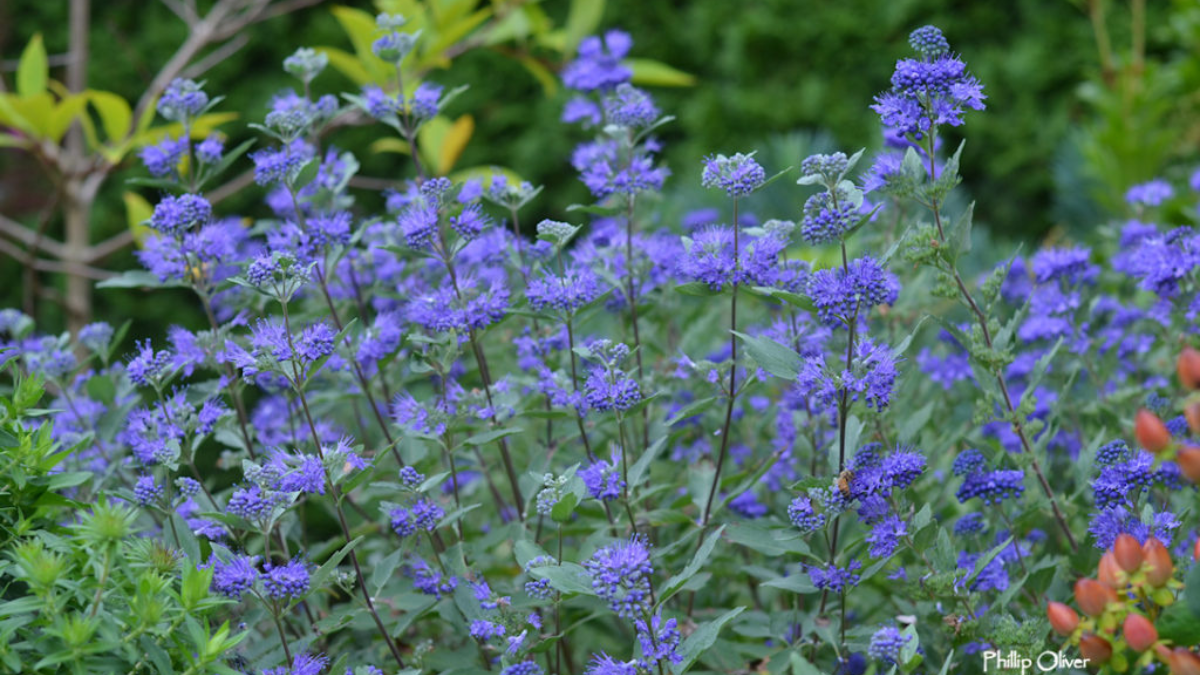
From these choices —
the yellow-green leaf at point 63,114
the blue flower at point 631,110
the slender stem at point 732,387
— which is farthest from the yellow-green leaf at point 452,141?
the slender stem at point 732,387

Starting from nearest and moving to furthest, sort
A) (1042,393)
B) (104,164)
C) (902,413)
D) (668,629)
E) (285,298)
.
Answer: (668,629) → (285,298) → (902,413) → (1042,393) → (104,164)

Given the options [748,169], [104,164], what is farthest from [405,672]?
[104,164]

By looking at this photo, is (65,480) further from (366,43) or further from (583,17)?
(583,17)

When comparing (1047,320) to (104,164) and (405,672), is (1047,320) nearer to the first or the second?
(405,672)

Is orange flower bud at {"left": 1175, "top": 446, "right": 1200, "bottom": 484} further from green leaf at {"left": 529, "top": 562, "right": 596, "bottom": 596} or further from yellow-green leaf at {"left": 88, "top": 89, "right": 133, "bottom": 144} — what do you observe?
yellow-green leaf at {"left": 88, "top": 89, "right": 133, "bottom": 144}

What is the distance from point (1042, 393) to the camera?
2410 millimetres

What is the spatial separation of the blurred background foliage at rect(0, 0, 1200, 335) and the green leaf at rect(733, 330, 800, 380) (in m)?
3.40

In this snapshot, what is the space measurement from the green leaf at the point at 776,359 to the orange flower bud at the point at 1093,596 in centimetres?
47

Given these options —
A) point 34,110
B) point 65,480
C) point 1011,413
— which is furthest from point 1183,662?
point 34,110

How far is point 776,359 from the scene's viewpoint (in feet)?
5.14

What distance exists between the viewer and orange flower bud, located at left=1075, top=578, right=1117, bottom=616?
126cm

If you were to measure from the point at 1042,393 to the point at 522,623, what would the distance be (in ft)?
4.44

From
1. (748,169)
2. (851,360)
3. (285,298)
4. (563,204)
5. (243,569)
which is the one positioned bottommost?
(563,204)

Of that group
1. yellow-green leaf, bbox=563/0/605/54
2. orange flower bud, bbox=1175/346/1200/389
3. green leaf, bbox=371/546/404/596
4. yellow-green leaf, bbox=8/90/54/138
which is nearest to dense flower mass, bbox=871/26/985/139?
orange flower bud, bbox=1175/346/1200/389
